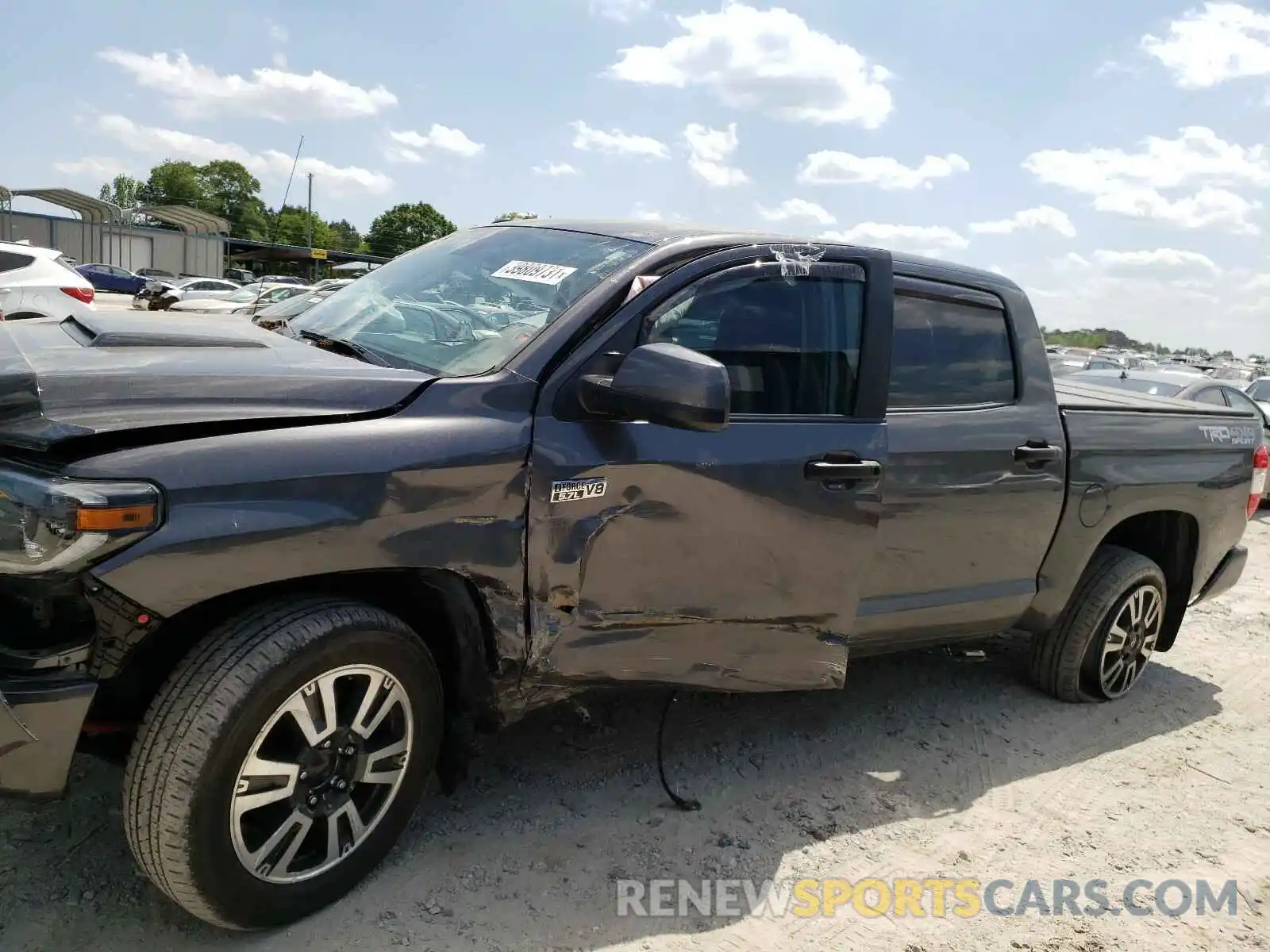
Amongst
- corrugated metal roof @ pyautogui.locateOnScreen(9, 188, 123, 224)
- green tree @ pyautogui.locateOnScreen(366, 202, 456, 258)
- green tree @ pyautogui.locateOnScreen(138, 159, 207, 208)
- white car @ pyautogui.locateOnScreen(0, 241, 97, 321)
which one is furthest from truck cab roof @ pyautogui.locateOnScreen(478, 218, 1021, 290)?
green tree @ pyautogui.locateOnScreen(138, 159, 207, 208)

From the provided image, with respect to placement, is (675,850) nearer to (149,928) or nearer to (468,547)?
(468,547)

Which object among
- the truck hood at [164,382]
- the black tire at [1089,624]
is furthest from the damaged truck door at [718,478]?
the black tire at [1089,624]

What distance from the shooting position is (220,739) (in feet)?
7.20

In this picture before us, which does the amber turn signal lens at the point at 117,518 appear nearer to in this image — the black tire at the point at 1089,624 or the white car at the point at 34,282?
the black tire at the point at 1089,624

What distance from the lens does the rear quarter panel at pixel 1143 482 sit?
4035 mm

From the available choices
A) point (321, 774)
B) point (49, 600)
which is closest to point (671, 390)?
point (321, 774)

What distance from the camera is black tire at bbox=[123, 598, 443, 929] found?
7.20ft

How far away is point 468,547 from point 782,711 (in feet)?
6.79

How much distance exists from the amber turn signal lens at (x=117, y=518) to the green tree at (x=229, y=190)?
82.5 meters

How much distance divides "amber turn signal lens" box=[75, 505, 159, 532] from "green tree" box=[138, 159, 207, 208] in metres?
91.4

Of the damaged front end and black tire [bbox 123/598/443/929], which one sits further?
black tire [bbox 123/598/443/929]

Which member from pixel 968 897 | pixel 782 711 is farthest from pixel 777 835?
pixel 782 711

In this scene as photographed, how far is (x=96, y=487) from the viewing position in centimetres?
203
